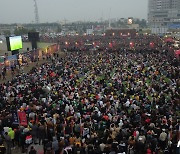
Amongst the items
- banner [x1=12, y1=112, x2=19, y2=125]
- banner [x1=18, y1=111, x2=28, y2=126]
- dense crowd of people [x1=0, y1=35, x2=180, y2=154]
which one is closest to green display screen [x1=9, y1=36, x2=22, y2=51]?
dense crowd of people [x1=0, y1=35, x2=180, y2=154]

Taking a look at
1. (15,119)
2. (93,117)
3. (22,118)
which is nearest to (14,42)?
(15,119)

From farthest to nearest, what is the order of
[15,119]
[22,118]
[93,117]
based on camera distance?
[93,117] < [15,119] < [22,118]

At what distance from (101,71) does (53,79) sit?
658 cm

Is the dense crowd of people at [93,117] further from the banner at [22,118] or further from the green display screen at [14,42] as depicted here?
the green display screen at [14,42]

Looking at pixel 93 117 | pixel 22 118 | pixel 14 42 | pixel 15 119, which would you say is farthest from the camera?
pixel 14 42

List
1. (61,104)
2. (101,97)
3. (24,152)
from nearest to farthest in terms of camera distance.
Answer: (24,152), (61,104), (101,97)

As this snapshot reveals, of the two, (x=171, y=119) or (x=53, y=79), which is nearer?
(x=171, y=119)

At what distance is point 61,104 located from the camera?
663 inches

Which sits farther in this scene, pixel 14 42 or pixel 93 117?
pixel 14 42

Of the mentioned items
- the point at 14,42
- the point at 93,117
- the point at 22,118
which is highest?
the point at 14,42

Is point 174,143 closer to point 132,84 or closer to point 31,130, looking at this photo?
point 31,130

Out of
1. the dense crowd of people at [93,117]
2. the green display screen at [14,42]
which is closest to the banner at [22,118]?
the dense crowd of people at [93,117]

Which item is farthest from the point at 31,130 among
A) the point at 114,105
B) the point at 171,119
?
the point at 171,119

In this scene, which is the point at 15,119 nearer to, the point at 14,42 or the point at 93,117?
the point at 93,117
